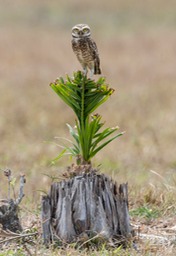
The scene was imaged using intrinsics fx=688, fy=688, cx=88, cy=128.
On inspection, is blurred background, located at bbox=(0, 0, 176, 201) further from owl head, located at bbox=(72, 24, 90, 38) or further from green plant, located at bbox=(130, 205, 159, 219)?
owl head, located at bbox=(72, 24, 90, 38)

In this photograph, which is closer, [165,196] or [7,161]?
[165,196]

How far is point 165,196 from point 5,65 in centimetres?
A: 1244

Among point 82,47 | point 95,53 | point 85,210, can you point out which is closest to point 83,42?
point 82,47

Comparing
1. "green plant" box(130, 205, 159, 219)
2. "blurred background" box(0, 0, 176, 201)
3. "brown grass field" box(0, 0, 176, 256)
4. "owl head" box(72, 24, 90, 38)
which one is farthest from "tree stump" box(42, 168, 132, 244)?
"owl head" box(72, 24, 90, 38)

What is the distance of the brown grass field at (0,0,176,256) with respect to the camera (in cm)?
580

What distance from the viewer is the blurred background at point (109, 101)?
9141mm

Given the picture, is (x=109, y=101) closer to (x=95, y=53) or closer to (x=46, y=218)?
(x=95, y=53)

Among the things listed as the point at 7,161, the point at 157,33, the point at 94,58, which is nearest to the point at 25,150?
the point at 7,161

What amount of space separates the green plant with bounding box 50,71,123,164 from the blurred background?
0.30m

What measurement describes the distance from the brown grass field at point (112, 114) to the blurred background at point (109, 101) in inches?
0.7

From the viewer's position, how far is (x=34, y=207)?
6.04 meters

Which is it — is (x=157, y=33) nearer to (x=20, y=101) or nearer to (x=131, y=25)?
(x=131, y=25)

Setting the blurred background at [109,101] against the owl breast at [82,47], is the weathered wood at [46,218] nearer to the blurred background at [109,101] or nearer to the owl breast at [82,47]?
the blurred background at [109,101]

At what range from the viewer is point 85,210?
193 inches
